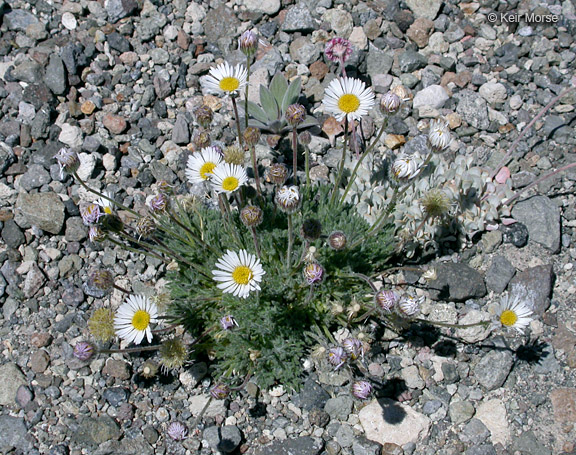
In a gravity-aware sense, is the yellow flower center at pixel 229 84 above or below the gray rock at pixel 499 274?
above

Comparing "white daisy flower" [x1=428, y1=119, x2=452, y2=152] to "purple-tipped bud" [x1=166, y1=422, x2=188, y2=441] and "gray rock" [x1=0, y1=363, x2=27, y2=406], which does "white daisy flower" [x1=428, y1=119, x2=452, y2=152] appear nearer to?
A: "purple-tipped bud" [x1=166, y1=422, x2=188, y2=441]

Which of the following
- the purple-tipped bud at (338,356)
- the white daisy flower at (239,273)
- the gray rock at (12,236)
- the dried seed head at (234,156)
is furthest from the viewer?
the gray rock at (12,236)

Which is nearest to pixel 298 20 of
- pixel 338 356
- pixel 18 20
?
pixel 18 20

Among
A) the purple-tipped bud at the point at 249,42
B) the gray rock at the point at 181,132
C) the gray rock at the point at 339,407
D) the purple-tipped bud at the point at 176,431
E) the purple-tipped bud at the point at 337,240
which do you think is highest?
the gray rock at the point at 181,132

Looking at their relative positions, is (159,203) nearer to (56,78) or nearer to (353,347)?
(353,347)

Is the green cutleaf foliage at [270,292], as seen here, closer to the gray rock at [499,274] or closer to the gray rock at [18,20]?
the gray rock at [499,274]

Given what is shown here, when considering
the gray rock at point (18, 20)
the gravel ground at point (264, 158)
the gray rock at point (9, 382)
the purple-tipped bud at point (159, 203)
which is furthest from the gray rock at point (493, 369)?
the gray rock at point (18, 20)

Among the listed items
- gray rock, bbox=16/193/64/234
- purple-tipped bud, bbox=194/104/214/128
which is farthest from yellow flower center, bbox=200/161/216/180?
gray rock, bbox=16/193/64/234

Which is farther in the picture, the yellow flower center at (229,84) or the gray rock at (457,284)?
the gray rock at (457,284)

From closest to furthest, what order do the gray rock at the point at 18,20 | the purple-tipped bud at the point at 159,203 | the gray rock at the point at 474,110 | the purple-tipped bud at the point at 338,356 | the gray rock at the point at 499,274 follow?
the purple-tipped bud at the point at 338,356 → the purple-tipped bud at the point at 159,203 → the gray rock at the point at 499,274 → the gray rock at the point at 474,110 → the gray rock at the point at 18,20
